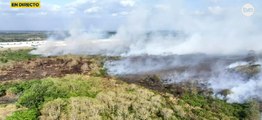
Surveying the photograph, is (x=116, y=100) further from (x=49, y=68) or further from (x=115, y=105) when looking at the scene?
(x=49, y=68)

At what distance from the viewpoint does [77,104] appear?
37875 millimetres

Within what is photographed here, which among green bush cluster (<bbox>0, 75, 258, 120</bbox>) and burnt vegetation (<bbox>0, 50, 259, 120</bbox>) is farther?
burnt vegetation (<bbox>0, 50, 259, 120</bbox>)

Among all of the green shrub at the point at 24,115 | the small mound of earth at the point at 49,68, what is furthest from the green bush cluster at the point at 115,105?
the small mound of earth at the point at 49,68

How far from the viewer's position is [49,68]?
66.0 meters

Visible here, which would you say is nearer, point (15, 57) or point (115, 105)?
point (115, 105)

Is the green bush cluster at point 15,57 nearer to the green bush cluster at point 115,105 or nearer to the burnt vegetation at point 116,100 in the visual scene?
the burnt vegetation at point 116,100

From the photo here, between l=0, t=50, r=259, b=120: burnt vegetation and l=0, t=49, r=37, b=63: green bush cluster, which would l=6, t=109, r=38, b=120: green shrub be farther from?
l=0, t=49, r=37, b=63: green bush cluster

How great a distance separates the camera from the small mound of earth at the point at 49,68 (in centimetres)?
5946

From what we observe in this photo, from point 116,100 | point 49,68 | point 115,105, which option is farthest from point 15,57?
point 115,105

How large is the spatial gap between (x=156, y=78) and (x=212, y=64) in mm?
15250

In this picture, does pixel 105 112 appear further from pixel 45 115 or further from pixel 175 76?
pixel 175 76

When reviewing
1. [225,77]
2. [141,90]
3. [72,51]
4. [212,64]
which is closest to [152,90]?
[141,90]

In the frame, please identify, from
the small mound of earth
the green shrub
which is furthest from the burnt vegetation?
the small mound of earth

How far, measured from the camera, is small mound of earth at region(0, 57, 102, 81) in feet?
195
